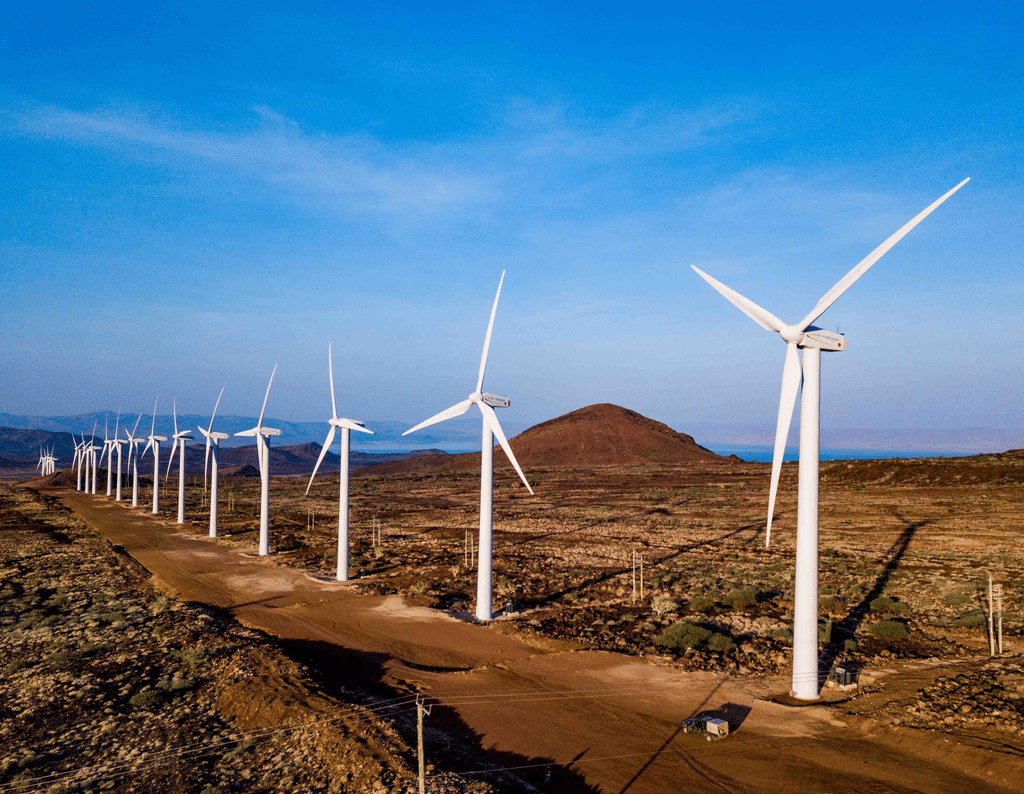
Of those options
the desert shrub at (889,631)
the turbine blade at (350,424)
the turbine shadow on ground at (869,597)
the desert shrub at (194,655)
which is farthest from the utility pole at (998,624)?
the turbine blade at (350,424)

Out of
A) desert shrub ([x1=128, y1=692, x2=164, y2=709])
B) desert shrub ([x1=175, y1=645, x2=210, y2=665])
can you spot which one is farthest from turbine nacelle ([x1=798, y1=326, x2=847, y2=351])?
desert shrub ([x1=175, y1=645, x2=210, y2=665])

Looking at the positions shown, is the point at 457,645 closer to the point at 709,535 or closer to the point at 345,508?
the point at 345,508

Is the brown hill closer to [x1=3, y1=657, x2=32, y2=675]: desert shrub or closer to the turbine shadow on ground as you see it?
the turbine shadow on ground

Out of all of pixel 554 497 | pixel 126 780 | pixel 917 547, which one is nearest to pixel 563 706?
A: pixel 126 780

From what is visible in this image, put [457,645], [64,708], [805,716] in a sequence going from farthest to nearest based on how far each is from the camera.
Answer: [457,645] → [64,708] → [805,716]

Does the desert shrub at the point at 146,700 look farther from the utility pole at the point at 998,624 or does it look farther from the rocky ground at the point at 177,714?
the utility pole at the point at 998,624

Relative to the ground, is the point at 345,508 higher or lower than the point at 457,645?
higher

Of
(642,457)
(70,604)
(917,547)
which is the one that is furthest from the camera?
(642,457)
